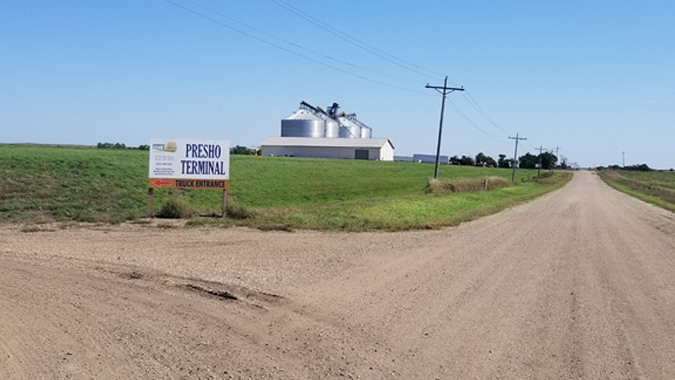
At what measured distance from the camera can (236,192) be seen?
2911cm

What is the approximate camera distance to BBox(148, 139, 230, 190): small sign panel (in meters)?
18.8

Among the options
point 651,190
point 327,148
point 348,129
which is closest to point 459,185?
point 651,190

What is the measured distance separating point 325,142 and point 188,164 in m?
84.7

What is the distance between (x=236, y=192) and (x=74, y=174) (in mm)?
7205

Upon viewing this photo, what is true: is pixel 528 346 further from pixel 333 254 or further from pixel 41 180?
pixel 41 180

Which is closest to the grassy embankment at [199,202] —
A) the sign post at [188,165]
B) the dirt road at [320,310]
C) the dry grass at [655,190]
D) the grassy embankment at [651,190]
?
the sign post at [188,165]

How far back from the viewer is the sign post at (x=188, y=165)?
18750 mm

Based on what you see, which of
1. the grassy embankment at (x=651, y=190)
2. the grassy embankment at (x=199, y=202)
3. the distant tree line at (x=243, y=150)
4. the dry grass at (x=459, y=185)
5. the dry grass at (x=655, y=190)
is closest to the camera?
the grassy embankment at (x=199, y=202)

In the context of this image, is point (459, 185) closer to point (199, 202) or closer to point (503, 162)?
point (199, 202)

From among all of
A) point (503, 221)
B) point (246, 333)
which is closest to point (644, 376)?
point (246, 333)

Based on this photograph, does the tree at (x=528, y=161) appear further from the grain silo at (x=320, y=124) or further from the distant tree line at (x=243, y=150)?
the distant tree line at (x=243, y=150)

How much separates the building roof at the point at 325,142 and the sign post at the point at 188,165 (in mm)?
81553

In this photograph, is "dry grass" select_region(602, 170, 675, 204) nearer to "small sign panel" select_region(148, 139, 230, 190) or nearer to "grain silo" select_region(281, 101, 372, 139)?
"small sign panel" select_region(148, 139, 230, 190)

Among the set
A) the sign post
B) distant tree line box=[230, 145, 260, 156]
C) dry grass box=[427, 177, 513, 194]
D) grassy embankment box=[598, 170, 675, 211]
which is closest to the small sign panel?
the sign post
